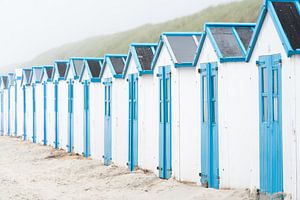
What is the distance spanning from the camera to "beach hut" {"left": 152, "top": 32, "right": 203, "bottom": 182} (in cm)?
1288

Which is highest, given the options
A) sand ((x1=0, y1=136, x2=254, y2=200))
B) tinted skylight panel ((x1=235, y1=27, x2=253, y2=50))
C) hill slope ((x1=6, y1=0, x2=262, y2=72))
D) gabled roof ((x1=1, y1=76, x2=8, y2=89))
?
hill slope ((x1=6, y1=0, x2=262, y2=72))

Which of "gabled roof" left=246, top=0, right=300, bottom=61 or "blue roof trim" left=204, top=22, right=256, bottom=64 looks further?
"blue roof trim" left=204, top=22, right=256, bottom=64

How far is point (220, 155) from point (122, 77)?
20.6 ft

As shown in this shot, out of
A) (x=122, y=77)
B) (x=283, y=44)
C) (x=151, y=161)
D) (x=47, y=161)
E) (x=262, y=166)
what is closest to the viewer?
(x=283, y=44)

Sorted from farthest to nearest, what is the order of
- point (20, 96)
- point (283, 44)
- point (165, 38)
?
point (20, 96), point (165, 38), point (283, 44)

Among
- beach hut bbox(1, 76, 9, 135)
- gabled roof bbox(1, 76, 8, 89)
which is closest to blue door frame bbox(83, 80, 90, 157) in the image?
beach hut bbox(1, 76, 9, 135)

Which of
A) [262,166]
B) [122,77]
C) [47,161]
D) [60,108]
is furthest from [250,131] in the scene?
[60,108]

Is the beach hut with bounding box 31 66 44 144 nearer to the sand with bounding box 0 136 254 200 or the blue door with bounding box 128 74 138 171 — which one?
the sand with bounding box 0 136 254 200

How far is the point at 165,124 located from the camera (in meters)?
14.2

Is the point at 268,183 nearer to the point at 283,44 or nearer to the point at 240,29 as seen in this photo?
the point at 283,44

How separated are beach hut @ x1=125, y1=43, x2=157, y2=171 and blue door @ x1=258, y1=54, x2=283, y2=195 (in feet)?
17.2

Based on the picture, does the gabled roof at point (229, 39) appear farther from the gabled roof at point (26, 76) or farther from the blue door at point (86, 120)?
the gabled roof at point (26, 76)

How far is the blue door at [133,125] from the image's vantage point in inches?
636

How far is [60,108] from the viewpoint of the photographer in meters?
24.1
